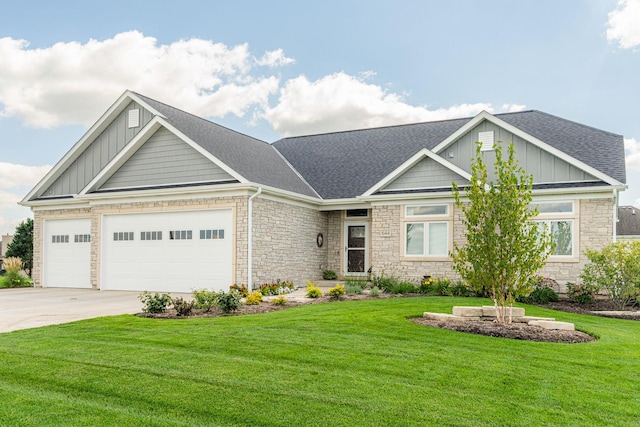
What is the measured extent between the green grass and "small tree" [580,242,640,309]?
15.5ft

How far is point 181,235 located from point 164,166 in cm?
242

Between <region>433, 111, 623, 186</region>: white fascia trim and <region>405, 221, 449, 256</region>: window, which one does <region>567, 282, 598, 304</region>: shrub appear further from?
<region>405, 221, 449, 256</region>: window

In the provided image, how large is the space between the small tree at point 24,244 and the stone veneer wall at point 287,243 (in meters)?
14.6

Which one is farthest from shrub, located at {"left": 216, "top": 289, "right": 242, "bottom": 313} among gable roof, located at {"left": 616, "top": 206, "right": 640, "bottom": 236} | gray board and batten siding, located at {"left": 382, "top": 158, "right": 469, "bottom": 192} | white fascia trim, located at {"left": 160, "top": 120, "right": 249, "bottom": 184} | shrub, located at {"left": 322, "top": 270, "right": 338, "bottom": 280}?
gable roof, located at {"left": 616, "top": 206, "right": 640, "bottom": 236}

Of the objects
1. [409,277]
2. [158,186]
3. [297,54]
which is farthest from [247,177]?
[409,277]

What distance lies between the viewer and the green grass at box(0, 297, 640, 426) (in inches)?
183

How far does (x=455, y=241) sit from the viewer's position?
1566 cm

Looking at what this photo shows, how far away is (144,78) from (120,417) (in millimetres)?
18052

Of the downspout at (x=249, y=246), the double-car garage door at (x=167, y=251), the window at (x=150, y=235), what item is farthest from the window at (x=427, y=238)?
the window at (x=150, y=235)

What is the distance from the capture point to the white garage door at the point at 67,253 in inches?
764

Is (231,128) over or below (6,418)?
over

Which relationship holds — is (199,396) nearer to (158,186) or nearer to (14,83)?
(158,186)

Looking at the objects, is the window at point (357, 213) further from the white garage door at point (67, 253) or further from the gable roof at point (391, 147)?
the white garage door at point (67, 253)

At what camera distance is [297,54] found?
17.5 meters
